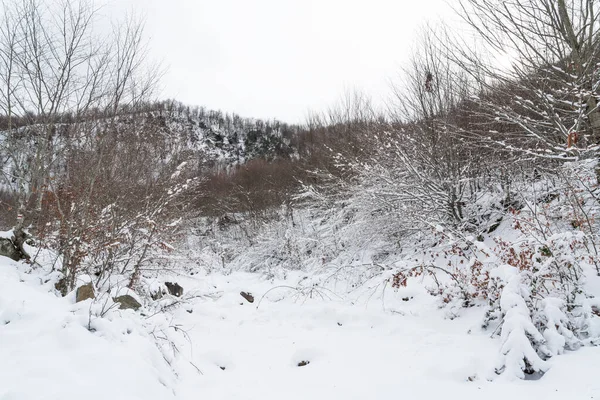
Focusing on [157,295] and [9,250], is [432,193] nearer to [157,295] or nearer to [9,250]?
[157,295]

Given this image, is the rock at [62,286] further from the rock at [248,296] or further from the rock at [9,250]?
the rock at [248,296]

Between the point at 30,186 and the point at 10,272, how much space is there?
1568 mm

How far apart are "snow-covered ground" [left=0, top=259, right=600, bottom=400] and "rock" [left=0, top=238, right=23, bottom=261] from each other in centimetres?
31

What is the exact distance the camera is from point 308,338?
14.5ft

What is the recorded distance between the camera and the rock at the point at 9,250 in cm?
558

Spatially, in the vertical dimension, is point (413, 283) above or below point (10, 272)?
below

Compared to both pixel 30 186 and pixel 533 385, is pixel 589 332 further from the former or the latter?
pixel 30 186

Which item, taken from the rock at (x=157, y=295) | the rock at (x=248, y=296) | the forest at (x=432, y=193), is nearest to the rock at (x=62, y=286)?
the forest at (x=432, y=193)

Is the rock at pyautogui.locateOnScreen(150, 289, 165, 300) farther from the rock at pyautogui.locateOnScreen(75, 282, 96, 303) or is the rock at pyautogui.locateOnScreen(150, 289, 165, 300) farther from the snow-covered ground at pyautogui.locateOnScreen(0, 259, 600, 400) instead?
the rock at pyautogui.locateOnScreen(75, 282, 96, 303)

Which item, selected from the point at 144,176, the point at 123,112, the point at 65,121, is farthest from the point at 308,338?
the point at 144,176

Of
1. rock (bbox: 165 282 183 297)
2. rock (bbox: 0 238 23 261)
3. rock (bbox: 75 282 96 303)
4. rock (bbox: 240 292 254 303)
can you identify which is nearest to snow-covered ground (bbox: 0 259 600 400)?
rock (bbox: 75 282 96 303)

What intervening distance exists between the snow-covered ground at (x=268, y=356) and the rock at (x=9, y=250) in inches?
12.3

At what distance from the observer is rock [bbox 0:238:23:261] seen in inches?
220

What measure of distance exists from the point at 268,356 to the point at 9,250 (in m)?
5.02
